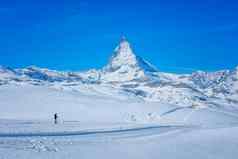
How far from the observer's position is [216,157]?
40.9m

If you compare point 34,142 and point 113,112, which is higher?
point 113,112

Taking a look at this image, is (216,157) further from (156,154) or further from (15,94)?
(15,94)

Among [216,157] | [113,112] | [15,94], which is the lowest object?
[216,157]

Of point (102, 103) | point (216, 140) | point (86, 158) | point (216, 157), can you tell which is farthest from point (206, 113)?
point (86, 158)

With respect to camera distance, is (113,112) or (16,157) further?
(113,112)

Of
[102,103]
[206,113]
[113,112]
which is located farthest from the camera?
[206,113]

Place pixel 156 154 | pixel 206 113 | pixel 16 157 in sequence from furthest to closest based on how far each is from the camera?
1. pixel 206 113
2. pixel 156 154
3. pixel 16 157

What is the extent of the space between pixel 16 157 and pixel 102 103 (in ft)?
431

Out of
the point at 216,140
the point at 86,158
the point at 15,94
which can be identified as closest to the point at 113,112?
the point at 15,94

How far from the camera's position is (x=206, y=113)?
173 meters

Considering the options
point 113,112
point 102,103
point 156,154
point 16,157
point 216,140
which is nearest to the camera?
point 16,157

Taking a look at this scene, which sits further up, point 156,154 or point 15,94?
point 15,94

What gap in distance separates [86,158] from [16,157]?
561 cm

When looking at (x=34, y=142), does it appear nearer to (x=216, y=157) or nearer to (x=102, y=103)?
(x=216, y=157)
